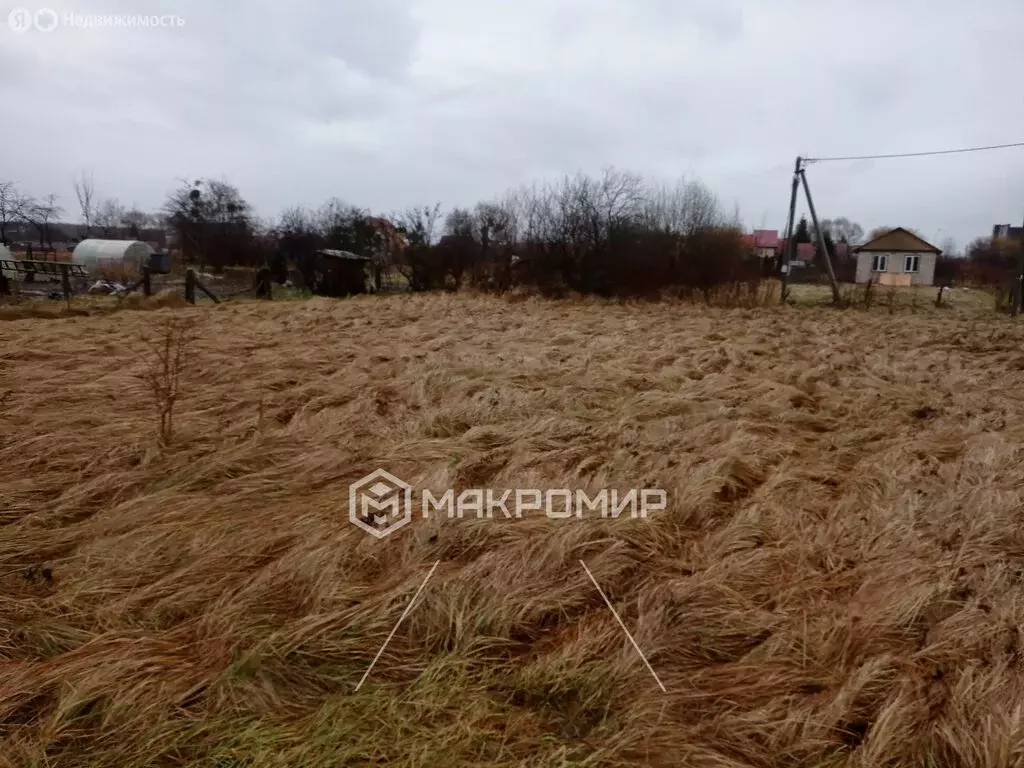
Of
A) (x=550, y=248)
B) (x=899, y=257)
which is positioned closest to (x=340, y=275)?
(x=550, y=248)

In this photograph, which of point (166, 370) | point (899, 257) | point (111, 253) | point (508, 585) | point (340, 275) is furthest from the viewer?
point (899, 257)

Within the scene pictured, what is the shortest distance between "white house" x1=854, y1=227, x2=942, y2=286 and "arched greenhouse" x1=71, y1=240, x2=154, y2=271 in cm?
3678

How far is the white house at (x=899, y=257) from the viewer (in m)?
32.8

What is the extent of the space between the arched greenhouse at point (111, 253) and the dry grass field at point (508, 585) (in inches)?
853

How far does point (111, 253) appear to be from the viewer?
22375mm

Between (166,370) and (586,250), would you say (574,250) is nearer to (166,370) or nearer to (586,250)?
(586,250)

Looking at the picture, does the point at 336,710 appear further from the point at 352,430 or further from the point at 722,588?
the point at 352,430

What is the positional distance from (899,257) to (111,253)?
137ft

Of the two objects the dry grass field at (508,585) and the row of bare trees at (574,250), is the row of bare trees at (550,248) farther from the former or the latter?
the dry grass field at (508,585)

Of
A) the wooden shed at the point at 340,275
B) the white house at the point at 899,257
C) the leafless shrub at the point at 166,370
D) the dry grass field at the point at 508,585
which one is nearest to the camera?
the dry grass field at the point at 508,585

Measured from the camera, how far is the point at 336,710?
4.84 ft

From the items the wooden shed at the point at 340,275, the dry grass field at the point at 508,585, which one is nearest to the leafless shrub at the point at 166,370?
the dry grass field at the point at 508,585

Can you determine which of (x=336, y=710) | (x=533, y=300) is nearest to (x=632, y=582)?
(x=336, y=710)

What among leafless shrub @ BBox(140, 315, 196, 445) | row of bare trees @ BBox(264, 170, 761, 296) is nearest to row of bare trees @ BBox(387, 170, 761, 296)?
row of bare trees @ BBox(264, 170, 761, 296)
